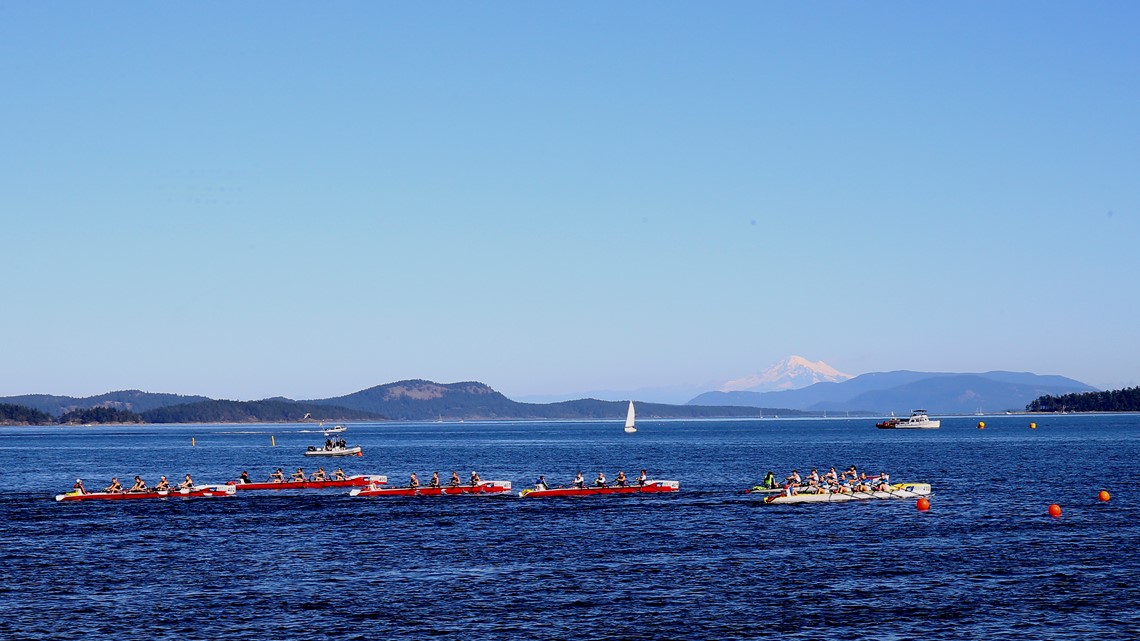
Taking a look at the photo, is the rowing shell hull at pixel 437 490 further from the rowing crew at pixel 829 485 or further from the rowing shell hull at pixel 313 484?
the rowing crew at pixel 829 485

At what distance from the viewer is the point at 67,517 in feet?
267

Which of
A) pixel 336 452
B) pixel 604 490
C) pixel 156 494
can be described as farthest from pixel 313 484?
pixel 336 452

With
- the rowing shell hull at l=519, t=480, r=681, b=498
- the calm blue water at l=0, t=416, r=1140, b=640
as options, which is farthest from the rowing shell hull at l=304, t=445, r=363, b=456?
the rowing shell hull at l=519, t=480, r=681, b=498

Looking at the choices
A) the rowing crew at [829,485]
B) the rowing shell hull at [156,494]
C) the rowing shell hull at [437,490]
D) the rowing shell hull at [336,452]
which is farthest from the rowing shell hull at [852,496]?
the rowing shell hull at [336,452]

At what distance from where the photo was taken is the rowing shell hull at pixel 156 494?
311ft

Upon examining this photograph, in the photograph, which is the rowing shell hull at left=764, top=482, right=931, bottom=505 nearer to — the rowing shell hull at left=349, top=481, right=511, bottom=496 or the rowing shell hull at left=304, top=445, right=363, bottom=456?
the rowing shell hull at left=349, top=481, right=511, bottom=496

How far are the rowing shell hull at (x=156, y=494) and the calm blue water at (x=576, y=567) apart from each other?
264cm

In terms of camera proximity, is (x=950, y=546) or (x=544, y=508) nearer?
(x=950, y=546)

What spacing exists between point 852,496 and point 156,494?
54.3 meters

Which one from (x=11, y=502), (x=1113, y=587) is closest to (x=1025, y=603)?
(x=1113, y=587)

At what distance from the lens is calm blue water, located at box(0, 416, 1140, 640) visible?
42500 mm

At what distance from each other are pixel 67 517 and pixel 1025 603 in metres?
62.6

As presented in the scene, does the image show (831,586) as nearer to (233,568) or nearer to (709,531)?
(709,531)

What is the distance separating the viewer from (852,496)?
87.1m
